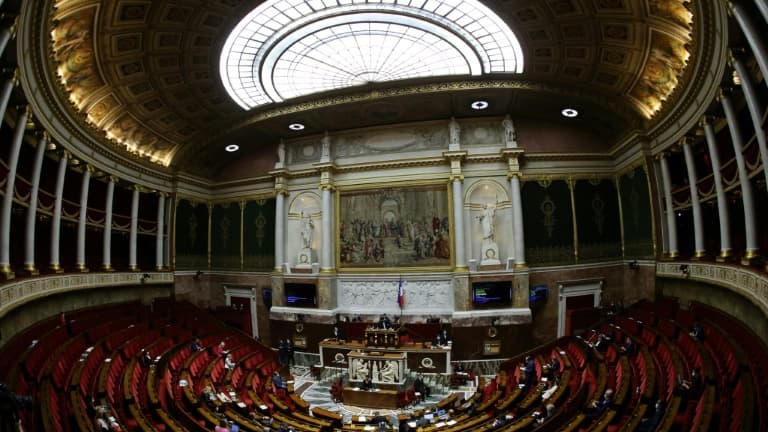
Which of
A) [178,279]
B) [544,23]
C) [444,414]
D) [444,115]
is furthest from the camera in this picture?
[178,279]

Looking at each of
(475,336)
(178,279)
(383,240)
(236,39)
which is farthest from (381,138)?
(178,279)

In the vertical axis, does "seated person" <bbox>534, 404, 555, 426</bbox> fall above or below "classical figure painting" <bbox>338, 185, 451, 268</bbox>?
below

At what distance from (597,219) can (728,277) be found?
446 inches

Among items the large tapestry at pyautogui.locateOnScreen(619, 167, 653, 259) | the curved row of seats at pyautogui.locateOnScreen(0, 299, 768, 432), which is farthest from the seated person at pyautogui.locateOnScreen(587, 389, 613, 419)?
the large tapestry at pyautogui.locateOnScreen(619, 167, 653, 259)

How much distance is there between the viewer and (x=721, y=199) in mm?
14875

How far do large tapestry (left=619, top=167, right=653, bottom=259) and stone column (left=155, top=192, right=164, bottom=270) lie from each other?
27981 millimetres

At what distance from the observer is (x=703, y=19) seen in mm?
12797

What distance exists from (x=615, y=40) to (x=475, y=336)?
1570 centimetres

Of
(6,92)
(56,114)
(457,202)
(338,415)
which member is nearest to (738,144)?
(457,202)

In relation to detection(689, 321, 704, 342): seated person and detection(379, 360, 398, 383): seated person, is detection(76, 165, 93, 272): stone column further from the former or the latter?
detection(689, 321, 704, 342): seated person

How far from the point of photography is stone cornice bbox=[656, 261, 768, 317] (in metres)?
10.9

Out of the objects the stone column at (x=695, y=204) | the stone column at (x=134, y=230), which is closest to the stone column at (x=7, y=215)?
the stone column at (x=134, y=230)

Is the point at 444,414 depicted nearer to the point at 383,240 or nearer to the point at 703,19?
the point at 383,240

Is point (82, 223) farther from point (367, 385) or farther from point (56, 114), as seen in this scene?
point (367, 385)
